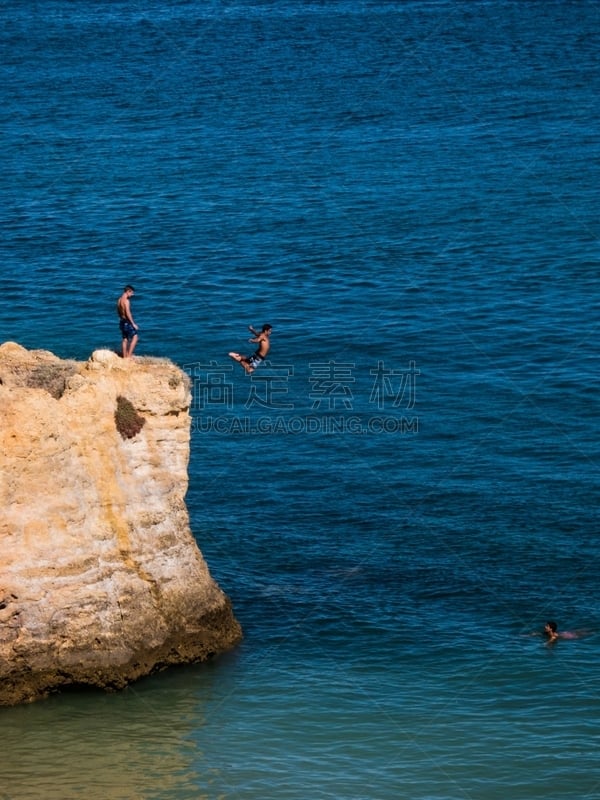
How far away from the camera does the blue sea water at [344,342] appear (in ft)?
159

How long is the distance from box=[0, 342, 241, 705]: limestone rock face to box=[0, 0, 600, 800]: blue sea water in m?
1.68

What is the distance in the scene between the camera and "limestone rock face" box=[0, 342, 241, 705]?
4797cm

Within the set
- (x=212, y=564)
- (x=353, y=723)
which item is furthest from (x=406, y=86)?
(x=353, y=723)

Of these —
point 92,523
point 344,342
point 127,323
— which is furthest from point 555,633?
point 344,342

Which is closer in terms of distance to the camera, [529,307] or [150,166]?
[529,307]

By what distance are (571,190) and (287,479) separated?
43622 mm

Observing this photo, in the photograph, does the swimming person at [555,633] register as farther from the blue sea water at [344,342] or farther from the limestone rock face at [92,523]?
the limestone rock face at [92,523]

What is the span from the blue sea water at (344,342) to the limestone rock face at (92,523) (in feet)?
5.51

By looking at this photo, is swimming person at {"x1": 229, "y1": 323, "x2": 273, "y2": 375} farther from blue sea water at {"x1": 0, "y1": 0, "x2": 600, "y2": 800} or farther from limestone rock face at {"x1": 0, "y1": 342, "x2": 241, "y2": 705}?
blue sea water at {"x1": 0, "y1": 0, "x2": 600, "y2": 800}

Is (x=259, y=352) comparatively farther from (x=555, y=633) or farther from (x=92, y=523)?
(x=555, y=633)

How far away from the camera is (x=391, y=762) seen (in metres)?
46.8

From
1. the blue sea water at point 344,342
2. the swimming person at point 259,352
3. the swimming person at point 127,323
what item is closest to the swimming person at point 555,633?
the blue sea water at point 344,342

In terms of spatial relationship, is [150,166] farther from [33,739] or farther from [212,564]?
[33,739]

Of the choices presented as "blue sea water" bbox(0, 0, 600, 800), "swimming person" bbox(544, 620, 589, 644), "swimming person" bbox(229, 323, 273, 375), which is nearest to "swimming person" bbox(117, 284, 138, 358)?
"swimming person" bbox(229, 323, 273, 375)
